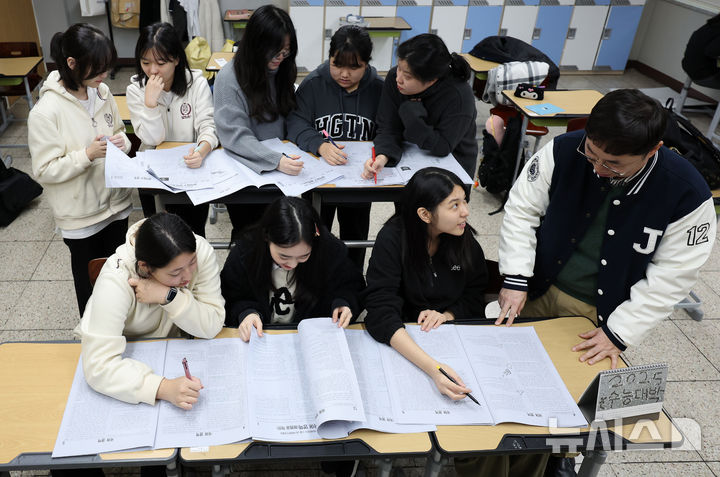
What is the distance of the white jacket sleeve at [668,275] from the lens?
155 centimetres

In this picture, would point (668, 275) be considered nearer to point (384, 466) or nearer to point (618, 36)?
point (384, 466)

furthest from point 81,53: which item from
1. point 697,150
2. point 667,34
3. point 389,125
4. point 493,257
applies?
point 667,34

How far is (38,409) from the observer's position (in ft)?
4.55

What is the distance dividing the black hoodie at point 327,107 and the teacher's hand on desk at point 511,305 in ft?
3.96

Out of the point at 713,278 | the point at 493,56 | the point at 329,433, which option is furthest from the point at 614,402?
the point at 493,56

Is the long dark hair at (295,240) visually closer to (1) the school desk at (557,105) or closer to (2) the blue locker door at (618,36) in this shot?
(1) the school desk at (557,105)

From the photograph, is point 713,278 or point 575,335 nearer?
point 575,335

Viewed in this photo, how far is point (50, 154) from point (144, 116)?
0.45m

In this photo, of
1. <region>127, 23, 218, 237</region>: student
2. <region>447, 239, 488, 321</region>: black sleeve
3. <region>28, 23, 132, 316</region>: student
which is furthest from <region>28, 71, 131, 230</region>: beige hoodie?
<region>447, 239, 488, 321</region>: black sleeve

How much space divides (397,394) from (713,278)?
9.53ft

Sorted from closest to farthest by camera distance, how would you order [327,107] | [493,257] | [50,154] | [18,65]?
[50,154]
[327,107]
[493,257]
[18,65]

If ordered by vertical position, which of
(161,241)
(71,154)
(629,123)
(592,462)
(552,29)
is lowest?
(592,462)

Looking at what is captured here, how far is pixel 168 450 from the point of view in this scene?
4.29 feet

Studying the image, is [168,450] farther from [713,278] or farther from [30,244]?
[713,278]
